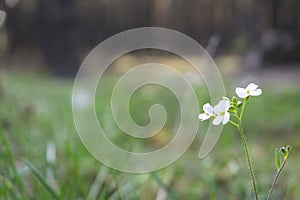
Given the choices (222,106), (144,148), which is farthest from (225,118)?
(144,148)

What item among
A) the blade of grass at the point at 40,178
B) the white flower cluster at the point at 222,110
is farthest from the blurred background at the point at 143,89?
the white flower cluster at the point at 222,110

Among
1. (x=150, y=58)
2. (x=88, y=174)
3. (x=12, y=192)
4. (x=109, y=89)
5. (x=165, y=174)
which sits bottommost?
(x=12, y=192)

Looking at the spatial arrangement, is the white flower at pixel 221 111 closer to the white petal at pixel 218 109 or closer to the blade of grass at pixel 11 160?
the white petal at pixel 218 109

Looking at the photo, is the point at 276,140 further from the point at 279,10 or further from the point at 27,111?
the point at 279,10

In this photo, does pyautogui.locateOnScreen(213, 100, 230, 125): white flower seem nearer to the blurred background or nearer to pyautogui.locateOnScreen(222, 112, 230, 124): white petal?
pyautogui.locateOnScreen(222, 112, 230, 124): white petal

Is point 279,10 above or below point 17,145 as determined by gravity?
above

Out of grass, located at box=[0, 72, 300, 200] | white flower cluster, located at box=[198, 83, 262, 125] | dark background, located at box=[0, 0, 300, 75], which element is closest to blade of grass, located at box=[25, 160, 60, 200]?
grass, located at box=[0, 72, 300, 200]

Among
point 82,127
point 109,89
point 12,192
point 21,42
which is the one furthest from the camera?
point 21,42

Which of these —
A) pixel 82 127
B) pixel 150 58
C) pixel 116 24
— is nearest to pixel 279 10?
pixel 150 58
